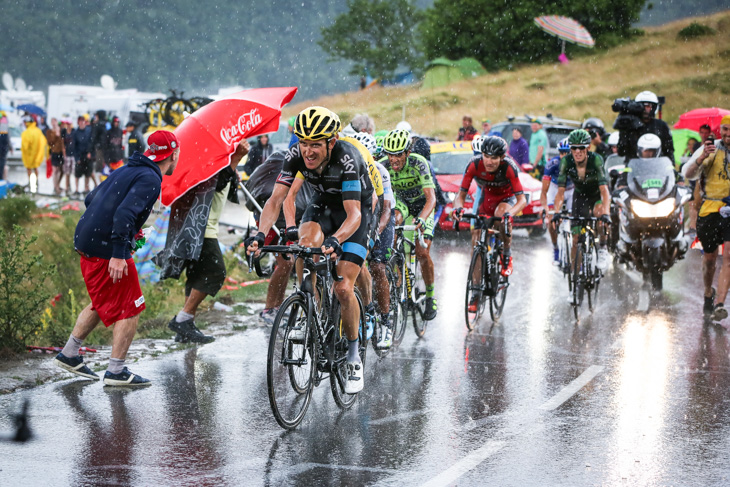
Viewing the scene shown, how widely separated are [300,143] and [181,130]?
2.92 metres

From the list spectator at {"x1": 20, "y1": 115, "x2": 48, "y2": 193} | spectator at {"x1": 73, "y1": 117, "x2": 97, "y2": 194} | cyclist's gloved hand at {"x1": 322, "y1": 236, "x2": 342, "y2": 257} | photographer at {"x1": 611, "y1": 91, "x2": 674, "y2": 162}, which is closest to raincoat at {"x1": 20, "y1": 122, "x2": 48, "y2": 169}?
spectator at {"x1": 20, "y1": 115, "x2": 48, "y2": 193}

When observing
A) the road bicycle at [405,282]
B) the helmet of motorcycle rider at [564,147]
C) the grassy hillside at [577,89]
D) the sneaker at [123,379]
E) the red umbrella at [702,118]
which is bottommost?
the sneaker at [123,379]

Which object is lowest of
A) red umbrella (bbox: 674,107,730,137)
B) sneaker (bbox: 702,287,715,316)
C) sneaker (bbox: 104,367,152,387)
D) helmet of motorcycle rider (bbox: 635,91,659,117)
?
sneaker (bbox: 104,367,152,387)

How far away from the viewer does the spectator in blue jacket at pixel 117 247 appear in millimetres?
6840

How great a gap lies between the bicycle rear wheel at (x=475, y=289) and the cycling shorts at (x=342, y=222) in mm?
3138

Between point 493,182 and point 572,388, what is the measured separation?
3.24 meters

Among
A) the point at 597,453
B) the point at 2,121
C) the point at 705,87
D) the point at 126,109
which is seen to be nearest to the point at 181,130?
the point at 597,453

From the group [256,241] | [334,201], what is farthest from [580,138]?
[256,241]

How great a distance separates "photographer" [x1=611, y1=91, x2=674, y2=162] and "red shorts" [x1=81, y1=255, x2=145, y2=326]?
9448 mm

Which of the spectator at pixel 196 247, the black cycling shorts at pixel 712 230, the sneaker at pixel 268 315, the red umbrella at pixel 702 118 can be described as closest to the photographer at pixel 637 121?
the black cycling shorts at pixel 712 230

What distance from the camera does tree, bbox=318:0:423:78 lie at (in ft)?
318

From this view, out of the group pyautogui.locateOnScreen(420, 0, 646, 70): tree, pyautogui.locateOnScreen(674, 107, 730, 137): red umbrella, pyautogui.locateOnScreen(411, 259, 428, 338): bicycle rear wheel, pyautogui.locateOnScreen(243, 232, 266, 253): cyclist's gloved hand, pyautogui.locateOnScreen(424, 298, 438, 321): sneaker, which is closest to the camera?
pyautogui.locateOnScreen(243, 232, 266, 253): cyclist's gloved hand

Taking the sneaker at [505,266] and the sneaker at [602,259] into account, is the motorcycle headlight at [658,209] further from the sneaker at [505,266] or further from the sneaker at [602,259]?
the sneaker at [505,266]

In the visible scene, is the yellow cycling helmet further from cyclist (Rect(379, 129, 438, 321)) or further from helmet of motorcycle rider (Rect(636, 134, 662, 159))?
→ helmet of motorcycle rider (Rect(636, 134, 662, 159))
